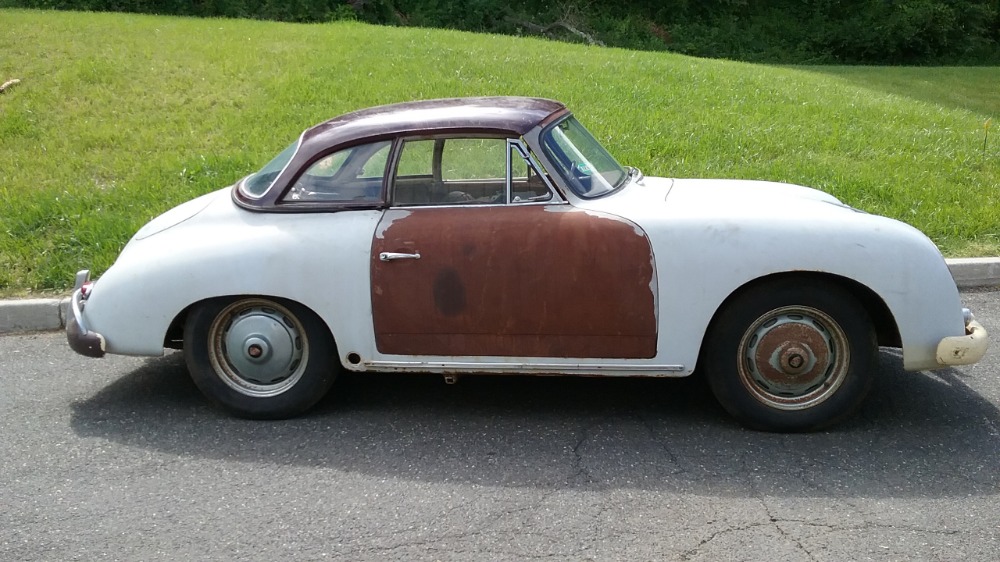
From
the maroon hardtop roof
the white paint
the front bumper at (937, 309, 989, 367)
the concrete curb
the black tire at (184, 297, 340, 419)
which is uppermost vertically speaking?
the maroon hardtop roof

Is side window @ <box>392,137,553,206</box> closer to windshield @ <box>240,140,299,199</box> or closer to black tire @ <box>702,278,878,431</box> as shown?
windshield @ <box>240,140,299,199</box>

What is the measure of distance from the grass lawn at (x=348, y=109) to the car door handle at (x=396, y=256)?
125 inches

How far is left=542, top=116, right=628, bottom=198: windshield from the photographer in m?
→ 4.46

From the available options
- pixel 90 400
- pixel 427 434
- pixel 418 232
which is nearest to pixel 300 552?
pixel 427 434

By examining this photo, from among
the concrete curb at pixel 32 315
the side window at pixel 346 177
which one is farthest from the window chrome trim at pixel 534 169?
the concrete curb at pixel 32 315

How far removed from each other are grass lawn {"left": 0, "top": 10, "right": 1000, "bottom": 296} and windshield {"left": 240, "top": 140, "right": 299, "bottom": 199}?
237 cm

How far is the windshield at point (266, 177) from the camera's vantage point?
4703 millimetres

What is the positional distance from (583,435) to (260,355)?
Answer: 1552mm

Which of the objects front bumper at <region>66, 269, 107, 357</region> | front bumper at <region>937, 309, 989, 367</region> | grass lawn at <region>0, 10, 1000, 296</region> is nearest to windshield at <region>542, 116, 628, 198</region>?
front bumper at <region>937, 309, 989, 367</region>

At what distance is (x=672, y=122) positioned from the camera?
30.7ft

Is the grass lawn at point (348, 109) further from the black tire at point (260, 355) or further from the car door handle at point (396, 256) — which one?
the car door handle at point (396, 256)

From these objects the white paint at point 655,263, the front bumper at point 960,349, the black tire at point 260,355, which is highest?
the white paint at point 655,263

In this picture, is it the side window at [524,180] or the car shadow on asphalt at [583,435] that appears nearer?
the car shadow on asphalt at [583,435]

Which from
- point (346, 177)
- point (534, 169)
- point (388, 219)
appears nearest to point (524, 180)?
point (534, 169)
